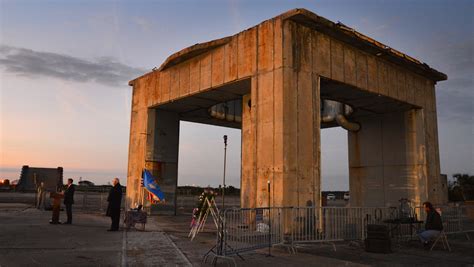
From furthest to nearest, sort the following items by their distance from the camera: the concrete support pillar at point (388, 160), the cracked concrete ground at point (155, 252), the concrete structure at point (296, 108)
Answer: the concrete support pillar at point (388, 160) < the concrete structure at point (296, 108) < the cracked concrete ground at point (155, 252)

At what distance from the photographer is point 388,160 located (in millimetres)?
23812

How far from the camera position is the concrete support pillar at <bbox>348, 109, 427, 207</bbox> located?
2267 cm

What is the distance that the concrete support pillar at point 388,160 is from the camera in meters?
22.7

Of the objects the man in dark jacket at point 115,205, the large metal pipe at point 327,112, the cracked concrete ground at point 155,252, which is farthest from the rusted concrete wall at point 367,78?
the man in dark jacket at point 115,205

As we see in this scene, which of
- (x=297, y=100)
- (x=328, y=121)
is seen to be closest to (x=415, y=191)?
(x=328, y=121)

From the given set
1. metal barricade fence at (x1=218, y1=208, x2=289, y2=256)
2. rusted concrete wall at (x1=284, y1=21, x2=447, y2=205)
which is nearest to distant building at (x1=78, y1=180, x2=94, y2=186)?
rusted concrete wall at (x1=284, y1=21, x2=447, y2=205)

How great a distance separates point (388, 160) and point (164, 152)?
14.1m

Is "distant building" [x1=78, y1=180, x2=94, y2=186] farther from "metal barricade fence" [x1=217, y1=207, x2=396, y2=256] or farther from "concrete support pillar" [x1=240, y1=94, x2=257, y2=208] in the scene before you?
"metal barricade fence" [x1=217, y1=207, x2=396, y2=256]

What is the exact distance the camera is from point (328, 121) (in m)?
28.3

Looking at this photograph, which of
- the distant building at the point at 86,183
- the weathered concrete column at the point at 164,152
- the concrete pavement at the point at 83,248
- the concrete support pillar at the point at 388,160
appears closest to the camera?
the concrete pavement at the point at 83,248

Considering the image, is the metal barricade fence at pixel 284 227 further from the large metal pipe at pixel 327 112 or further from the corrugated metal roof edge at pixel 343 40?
the large metal pipe at pixel 327 112

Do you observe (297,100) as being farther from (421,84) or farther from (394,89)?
(421,84)

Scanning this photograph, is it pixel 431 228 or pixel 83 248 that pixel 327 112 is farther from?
pixel 83 248

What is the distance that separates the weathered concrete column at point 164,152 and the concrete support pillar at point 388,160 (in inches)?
464
